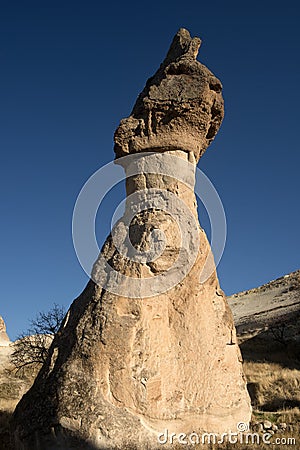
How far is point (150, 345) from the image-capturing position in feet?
21.6

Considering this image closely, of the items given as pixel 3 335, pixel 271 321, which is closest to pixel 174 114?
pixel 271 321

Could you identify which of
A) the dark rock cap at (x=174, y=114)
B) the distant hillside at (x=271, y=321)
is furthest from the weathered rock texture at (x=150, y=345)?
the distant hillside at (x=271, y=321)

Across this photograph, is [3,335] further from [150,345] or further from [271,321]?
[150,345]

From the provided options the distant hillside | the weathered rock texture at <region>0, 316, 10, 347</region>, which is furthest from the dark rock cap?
the weathered rock texture at <region>0, 316, 10, 347</region>

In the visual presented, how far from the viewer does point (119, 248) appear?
7.48m

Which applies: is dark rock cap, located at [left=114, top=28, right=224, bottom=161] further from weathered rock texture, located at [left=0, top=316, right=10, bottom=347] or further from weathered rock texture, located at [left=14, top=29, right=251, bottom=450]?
weathered rock texture, located at [left=0, top=316, right=10, bottom=347]

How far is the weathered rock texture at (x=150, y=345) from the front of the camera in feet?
20.0

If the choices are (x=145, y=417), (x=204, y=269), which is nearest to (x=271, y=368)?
(x=204, y=269)

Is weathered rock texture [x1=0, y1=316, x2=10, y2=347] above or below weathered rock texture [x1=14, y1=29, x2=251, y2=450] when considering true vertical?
above

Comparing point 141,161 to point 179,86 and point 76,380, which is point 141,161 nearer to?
point 179,86

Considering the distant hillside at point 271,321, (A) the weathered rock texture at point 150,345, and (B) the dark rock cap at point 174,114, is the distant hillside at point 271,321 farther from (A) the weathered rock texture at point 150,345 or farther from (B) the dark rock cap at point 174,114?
(B) the dark rock cap at point 174,114

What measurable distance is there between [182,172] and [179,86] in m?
1.55

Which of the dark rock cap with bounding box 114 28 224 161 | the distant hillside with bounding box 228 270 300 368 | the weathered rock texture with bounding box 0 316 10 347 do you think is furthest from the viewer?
the weathered rock texture with bounding box 0 316 10 347

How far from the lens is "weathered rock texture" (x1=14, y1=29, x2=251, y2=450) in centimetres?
609
